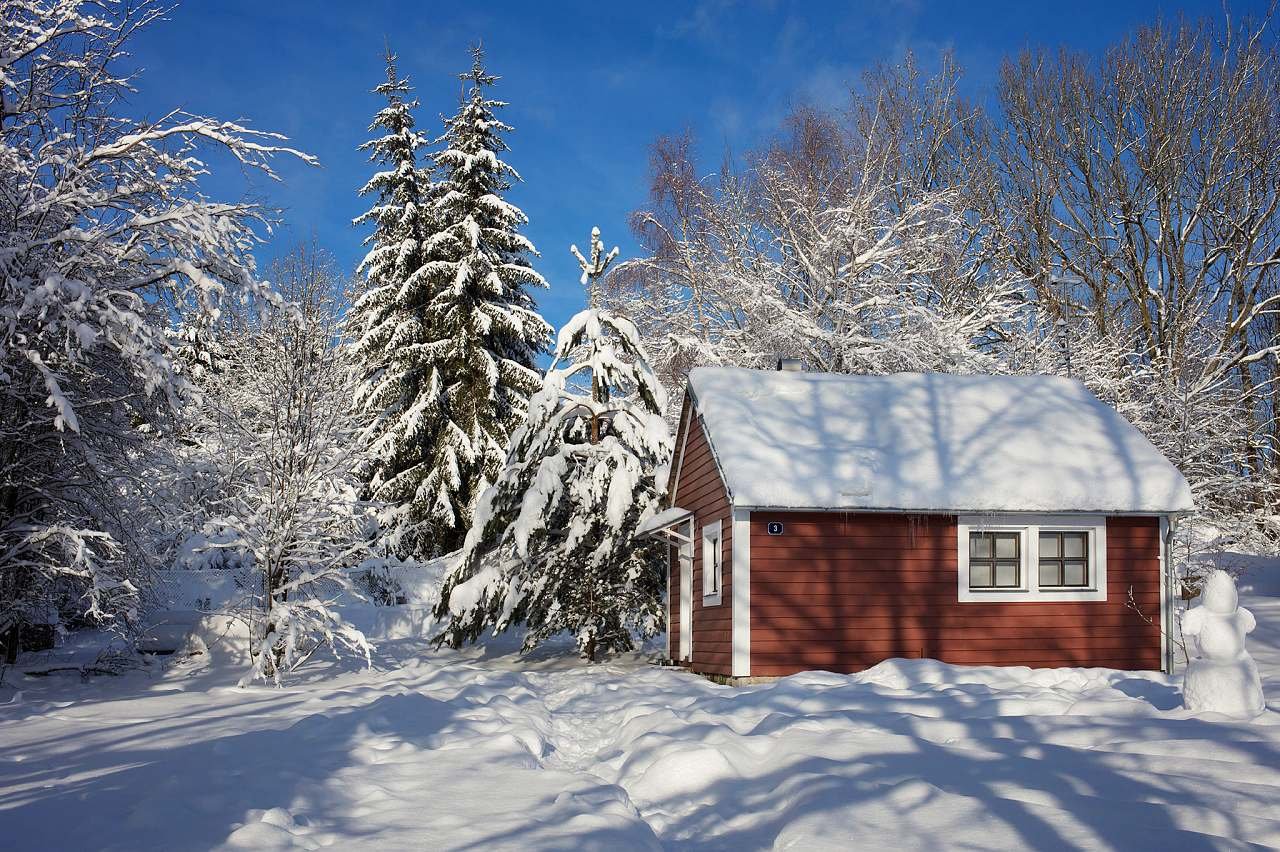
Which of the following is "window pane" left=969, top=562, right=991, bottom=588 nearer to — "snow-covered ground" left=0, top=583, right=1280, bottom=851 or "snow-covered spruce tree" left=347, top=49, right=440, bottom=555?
"snow-covered ground" left=0, top=583, right=1280, bottom=851

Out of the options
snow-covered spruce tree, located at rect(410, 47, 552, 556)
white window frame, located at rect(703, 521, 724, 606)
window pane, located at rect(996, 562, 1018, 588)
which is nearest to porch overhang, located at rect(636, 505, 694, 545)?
white window frame, located at rect(703, 521, 724, 606)

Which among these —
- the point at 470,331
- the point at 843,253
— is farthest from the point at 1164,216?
the point at 470,331

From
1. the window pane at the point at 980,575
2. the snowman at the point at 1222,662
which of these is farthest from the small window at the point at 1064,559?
the snowman at the point at 1222,662

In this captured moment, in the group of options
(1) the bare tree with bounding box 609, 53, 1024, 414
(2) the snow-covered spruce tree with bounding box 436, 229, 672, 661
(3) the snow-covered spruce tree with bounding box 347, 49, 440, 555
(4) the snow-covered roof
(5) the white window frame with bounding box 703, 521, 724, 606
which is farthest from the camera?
(3) the snow-covered spruce tree with bounding box 347, 49, 440, 555

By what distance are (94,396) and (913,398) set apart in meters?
11.4

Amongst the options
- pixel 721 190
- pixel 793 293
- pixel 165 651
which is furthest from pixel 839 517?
pixel 721 190

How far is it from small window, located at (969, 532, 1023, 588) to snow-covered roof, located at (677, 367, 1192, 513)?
601mm

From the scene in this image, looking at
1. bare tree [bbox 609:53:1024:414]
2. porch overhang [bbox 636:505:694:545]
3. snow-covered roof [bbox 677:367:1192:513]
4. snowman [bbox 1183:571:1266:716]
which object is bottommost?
snowman [bbox 1183:571:1266:716]

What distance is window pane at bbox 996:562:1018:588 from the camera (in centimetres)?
1358

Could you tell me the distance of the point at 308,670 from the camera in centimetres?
1478

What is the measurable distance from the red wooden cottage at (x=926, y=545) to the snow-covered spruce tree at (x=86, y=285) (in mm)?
6964

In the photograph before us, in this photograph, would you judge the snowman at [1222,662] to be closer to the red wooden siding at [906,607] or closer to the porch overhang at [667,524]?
the red wooden siding at [906,607]

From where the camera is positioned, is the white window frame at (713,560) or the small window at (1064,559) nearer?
the small window at (1064,559)

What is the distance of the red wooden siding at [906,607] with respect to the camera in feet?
42.5
